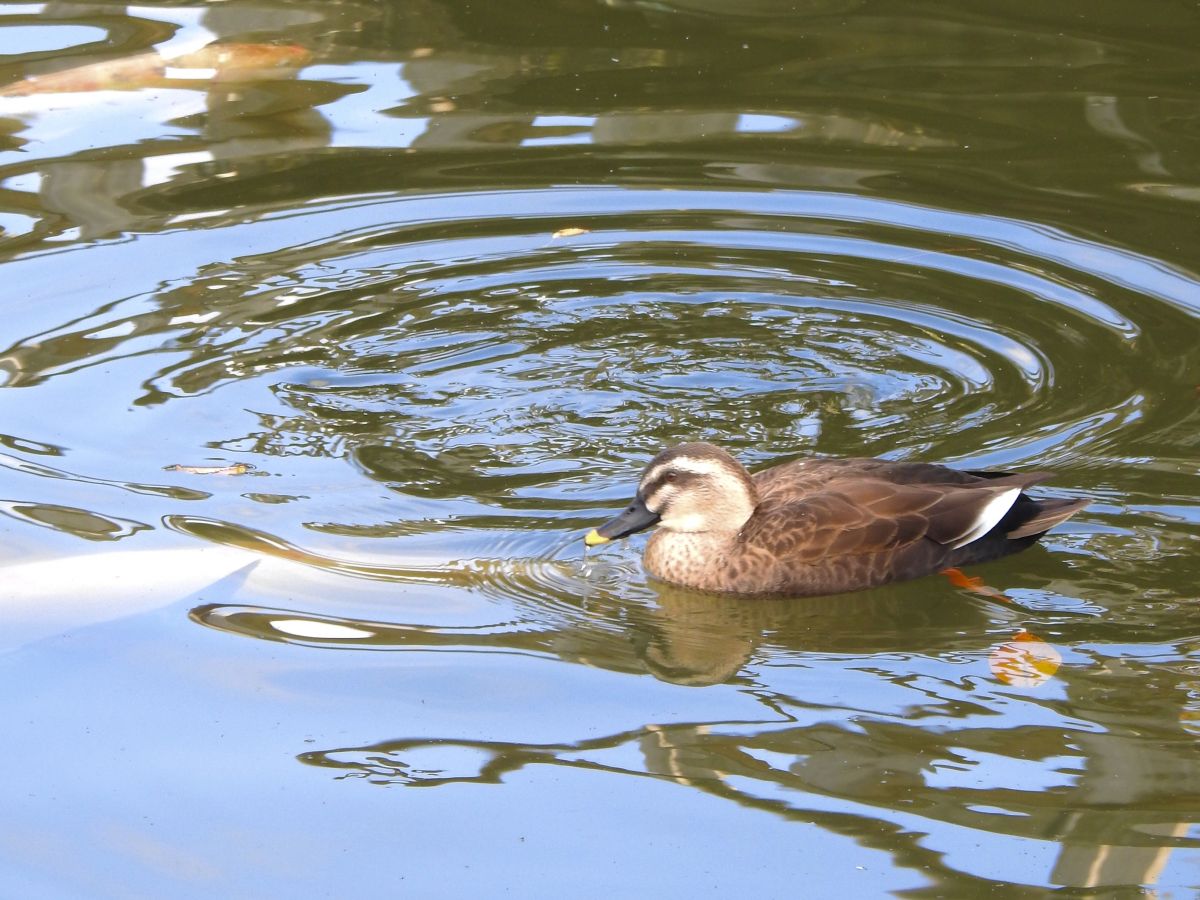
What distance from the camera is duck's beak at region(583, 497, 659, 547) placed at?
22.9ft

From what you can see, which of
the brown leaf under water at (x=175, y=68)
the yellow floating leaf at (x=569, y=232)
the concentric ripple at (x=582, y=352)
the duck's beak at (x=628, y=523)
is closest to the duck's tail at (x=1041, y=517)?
the concentric ripple at (x=582, y=352)

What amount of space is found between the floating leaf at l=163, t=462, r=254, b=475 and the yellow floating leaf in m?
3.31

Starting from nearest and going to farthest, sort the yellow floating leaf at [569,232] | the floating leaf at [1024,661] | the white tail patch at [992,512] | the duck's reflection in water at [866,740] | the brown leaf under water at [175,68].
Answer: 1. the duck's reflection in water at [866,740]
2. the floating leaf at [1024,661]
3. the white tail patch at [992,512]
4. the yellow floating leaf at [569,232]
5. the brown leaf under water at [175,68]

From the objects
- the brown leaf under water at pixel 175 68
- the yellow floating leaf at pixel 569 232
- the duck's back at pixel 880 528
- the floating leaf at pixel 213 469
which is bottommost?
the duck's back at pixel 880 528

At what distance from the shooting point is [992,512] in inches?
270

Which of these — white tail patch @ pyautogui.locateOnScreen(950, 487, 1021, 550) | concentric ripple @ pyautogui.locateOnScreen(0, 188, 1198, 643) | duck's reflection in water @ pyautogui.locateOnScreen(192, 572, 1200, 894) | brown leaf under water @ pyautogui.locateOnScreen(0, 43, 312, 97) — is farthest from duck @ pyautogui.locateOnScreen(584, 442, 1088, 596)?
brown leaf under water @ pyautogui.locateOnScreen(0, 43, 312, 97)

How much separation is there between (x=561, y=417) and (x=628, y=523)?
1.27 metres

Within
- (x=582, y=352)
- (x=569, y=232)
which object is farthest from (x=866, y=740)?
(x=569, y=232)

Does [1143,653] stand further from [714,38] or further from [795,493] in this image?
[714,38]

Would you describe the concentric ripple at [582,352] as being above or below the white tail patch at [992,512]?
above

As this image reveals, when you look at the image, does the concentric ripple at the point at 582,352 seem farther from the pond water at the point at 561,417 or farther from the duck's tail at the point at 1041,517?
the duck's tail at the point at 1041,517

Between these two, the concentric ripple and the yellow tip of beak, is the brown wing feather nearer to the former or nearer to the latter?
the yellow tip of beak

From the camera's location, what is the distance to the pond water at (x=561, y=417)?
532 cm

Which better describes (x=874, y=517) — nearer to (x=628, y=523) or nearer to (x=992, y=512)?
(x=992, y=512)
